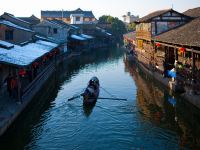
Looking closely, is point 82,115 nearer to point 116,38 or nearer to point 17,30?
point 17,30

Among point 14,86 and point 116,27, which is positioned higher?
point 116,27

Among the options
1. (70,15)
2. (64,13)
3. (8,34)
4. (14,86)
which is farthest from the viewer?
(64,13)

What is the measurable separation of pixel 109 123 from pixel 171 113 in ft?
17.6

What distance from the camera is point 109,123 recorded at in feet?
74.3

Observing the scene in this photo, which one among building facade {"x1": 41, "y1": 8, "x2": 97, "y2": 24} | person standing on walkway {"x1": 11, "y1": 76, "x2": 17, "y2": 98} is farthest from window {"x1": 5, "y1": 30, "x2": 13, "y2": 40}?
building facade {"x1": 41, "y1": 8, "x2": 97, "y2": 24}

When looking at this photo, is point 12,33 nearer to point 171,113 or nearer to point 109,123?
point 109,123

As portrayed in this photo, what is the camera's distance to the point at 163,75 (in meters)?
36.0

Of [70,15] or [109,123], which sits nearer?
[109,123]

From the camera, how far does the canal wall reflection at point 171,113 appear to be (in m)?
20.0

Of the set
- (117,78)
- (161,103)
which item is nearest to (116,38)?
(117,78)

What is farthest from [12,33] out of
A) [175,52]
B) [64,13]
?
[64,13]

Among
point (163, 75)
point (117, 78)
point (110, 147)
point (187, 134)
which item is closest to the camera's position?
point (110, 147)

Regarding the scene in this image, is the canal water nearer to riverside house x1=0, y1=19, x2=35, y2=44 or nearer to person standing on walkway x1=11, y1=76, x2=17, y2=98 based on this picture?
person standing on walkway x1=11, y1=76, x2=17, y2=98

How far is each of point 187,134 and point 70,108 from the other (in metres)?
9.95
